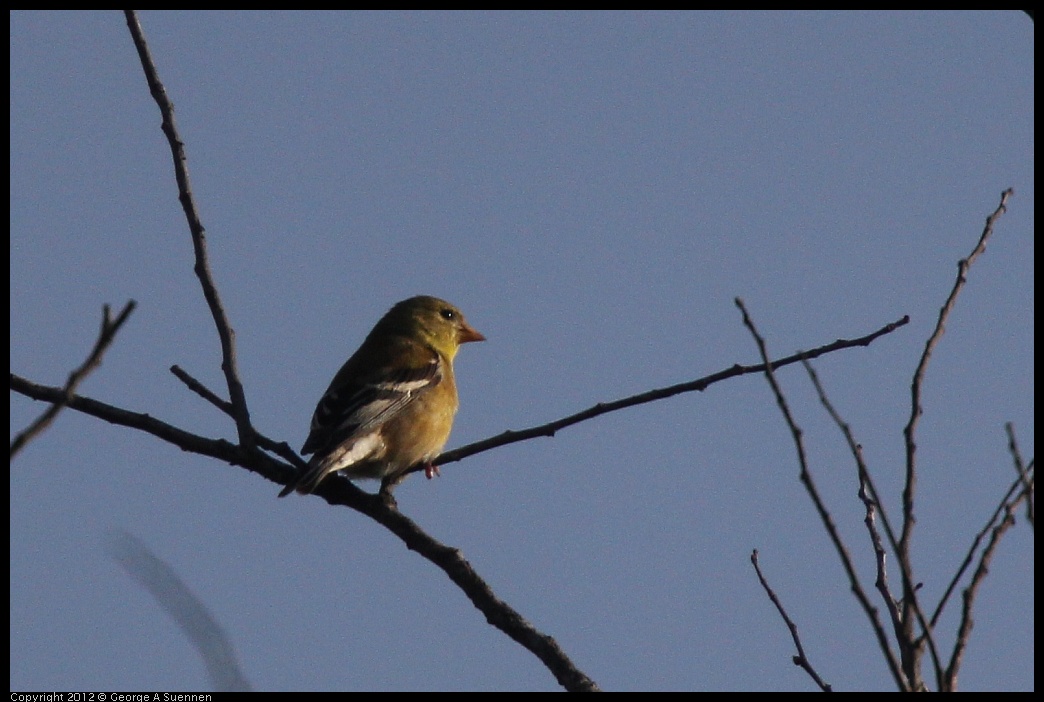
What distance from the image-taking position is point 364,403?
752 centimetres

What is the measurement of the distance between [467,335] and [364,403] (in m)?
2.31

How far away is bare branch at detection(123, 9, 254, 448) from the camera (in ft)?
15.5

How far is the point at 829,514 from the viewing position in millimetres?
2848

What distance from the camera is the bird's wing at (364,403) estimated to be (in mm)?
6863

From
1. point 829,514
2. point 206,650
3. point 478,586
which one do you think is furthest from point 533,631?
point 206,650

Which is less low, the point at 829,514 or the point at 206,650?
the point at 829,514

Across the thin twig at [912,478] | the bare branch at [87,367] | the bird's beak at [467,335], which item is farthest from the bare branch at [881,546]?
the bird's beak at [467,335]

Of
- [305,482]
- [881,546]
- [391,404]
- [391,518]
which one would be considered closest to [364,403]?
[391,404]

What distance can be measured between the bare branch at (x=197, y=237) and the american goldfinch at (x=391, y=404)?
1.79ft

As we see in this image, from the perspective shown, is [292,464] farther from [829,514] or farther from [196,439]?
[829,514]

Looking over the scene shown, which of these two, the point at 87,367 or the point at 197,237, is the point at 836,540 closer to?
the point at 87,367

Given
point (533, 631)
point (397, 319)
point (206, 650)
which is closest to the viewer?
point (206, 650)
